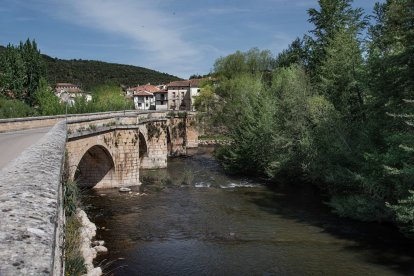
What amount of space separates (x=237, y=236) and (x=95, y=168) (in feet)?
44.8

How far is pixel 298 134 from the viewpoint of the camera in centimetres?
2602

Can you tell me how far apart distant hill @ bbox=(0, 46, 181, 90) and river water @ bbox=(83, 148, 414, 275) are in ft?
414

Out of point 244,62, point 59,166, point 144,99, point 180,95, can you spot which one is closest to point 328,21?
point 244,62

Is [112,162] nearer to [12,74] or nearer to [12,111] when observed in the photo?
[12,111]

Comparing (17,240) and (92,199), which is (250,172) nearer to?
(92,199)

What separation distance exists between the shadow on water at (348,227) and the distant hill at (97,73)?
128 meters

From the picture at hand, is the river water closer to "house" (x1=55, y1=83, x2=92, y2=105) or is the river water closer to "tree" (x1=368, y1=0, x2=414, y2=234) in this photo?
"tree" (x1=368, y1=0, x2=414, y2=234)

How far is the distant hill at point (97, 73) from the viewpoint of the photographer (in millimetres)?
147750

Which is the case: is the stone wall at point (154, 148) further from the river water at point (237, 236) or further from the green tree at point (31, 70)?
the green tree at point (31, 70)

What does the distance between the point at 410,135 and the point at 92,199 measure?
56.1ft

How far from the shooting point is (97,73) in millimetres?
169125

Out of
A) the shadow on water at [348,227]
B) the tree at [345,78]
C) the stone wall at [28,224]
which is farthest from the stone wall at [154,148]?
the stone wall at [28,224]

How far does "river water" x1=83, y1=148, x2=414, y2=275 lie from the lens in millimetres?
13242

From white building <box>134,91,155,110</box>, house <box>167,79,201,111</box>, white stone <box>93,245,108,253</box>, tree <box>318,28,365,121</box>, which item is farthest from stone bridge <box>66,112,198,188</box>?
white building <box>134,91,155,110</box>
